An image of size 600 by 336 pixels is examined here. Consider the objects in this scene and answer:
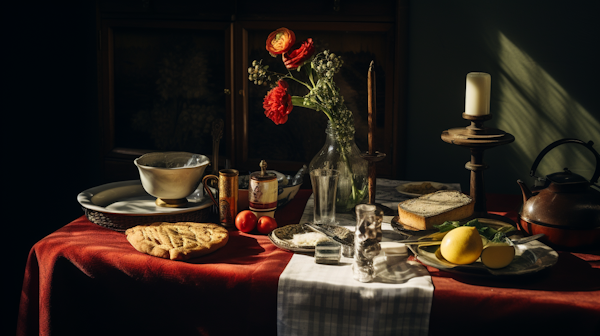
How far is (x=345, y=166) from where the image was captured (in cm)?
148

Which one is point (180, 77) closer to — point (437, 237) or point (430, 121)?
point (430, 121)

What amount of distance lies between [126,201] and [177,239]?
390mm

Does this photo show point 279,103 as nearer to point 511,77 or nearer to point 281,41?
point 281,41

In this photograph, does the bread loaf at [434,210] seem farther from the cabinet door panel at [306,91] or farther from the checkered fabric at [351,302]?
the cabinet door panel at [306,91]

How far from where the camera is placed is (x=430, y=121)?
→ 7.97ft

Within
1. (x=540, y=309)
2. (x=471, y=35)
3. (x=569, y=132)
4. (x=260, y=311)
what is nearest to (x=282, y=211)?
(x=260, y=311)

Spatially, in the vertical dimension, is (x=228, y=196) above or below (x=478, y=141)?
below

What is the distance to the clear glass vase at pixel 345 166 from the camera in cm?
A: 148

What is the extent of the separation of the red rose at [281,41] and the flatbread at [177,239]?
0.52 meters

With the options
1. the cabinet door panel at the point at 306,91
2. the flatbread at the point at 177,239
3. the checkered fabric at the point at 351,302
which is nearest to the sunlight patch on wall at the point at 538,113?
the cabinet door panel at the point at 306,91

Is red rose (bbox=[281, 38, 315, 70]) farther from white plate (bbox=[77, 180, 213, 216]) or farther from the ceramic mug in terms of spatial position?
white plate (bbox=[77, 180, 213, 216])

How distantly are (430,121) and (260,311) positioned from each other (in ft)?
5.22

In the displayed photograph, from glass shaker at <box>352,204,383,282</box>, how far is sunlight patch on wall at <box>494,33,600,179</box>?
153cm

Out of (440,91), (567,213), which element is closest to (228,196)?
(567,213)
